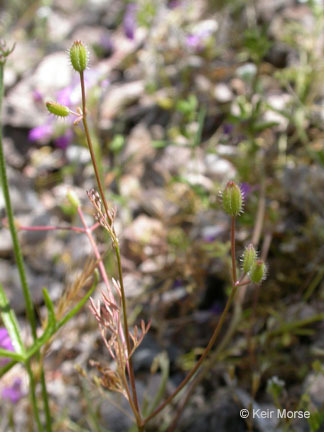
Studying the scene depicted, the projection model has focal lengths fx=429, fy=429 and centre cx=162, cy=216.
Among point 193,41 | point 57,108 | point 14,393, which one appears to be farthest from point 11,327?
point 193,41

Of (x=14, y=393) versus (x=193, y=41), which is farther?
(x=193, y=41)

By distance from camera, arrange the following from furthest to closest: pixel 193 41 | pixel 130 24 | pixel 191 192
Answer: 1. pixel 130 24
2. pixel 193 41
3. pixel 191 192

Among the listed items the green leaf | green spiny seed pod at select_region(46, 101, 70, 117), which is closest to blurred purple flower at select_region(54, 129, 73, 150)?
the green leaf

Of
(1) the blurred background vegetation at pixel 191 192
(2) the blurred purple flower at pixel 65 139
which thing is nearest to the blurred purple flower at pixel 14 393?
(1) the blurred background vegetation at pixel 191 192

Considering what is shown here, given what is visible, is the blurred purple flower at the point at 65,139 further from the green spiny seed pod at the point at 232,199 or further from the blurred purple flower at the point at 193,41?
the green spiny seed pod at the point at 232,199

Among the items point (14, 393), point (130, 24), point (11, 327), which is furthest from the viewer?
point (130, 24)

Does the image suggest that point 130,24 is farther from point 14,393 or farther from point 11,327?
point 11,327
